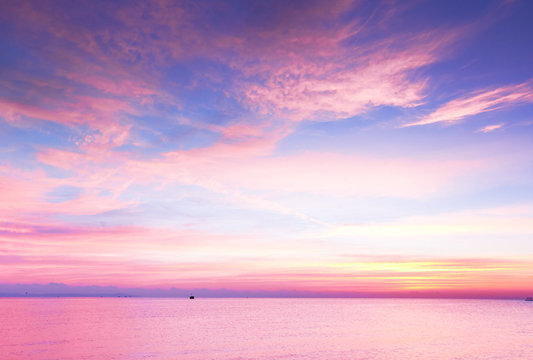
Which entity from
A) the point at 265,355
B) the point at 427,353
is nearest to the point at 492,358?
the point at 427,353

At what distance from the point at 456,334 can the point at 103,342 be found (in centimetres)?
6972

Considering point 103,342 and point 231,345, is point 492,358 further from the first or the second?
point 103,342

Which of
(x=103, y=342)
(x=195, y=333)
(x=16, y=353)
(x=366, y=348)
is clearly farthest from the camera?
(x=195, y=333)

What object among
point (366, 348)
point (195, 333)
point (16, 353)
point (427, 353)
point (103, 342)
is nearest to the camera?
point (16, 353)

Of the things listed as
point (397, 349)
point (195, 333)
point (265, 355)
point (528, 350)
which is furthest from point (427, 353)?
point (195, 333)

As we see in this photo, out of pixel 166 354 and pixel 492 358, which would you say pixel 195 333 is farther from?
pixel 492 358

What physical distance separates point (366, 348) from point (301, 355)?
1303 centimetres

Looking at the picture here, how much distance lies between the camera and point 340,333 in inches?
3450

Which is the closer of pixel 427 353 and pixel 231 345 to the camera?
pixel 427 353

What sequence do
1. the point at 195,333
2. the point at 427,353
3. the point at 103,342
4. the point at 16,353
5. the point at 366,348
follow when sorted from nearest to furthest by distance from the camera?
the point at 16,353 < the point at 427,353 < the point at 366,348 < the point at 103,342 < the point at 195,333

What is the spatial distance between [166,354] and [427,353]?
1473 inches

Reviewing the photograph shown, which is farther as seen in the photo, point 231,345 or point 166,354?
point 231,345

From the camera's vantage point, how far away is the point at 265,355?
190 feet

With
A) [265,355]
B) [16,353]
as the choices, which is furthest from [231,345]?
[16,353]
